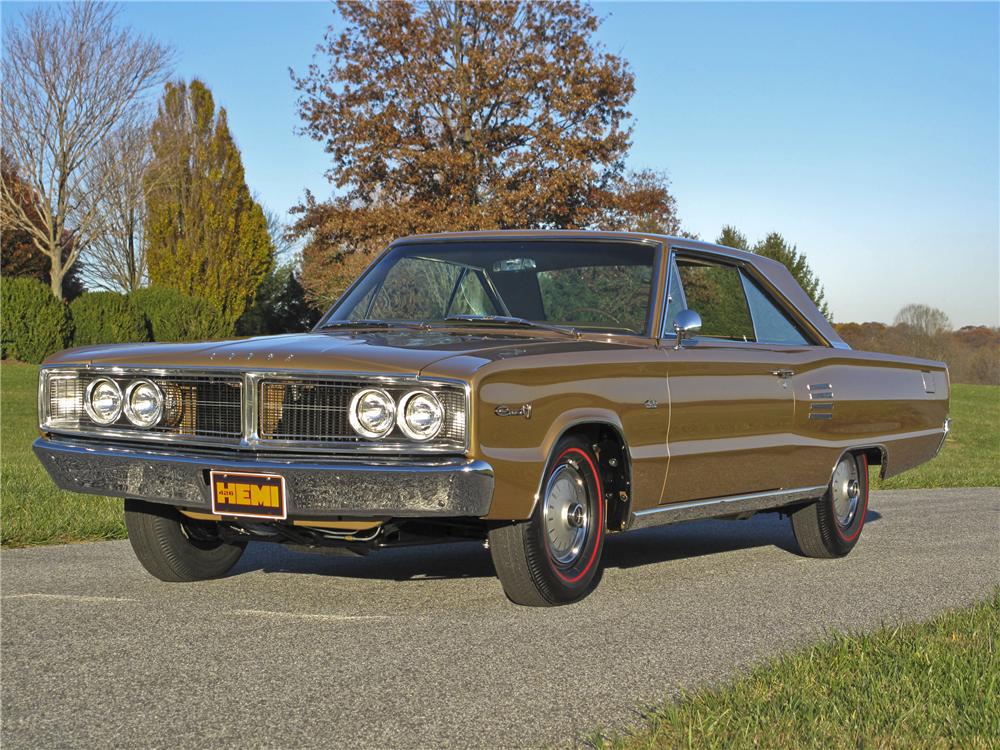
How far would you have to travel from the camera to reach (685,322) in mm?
6270

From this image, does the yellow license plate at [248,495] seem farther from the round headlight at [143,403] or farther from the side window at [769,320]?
the side window at [769,320]

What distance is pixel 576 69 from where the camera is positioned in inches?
1085

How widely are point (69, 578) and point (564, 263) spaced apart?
3.00 meters

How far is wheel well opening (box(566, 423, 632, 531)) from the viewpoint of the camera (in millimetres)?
5781

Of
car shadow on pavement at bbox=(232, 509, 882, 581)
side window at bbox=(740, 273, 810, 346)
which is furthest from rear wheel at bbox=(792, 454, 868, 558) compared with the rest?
side window at bbox=(740, 273, 810, 346)

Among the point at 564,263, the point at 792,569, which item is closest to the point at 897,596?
the point at 792,569

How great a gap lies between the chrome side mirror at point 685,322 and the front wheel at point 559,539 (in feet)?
3.11

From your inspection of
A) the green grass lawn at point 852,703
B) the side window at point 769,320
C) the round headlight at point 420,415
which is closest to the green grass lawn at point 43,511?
the round headlight at point 420,415

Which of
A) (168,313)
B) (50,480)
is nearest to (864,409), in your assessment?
(50,480)

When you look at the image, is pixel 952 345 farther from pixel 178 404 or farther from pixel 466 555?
pixel 178 404

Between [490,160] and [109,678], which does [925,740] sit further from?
[490,160]

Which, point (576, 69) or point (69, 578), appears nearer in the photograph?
point (69, 578)

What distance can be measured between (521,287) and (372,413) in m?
1.88

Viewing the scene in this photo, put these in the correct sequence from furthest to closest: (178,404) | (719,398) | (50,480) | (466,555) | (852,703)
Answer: (50,480), (466,555), (719,398), (178,404), (852,703)
